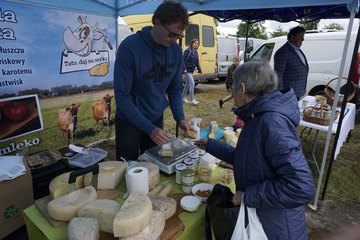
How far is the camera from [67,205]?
115cm

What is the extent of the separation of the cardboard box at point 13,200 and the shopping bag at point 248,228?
157 centimetres

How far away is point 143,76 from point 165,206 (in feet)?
3.21

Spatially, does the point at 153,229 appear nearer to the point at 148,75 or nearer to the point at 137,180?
the point at 137,180

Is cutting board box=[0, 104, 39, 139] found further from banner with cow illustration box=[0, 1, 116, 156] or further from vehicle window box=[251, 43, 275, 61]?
vehicle window box=[251, 43, 275, 61]

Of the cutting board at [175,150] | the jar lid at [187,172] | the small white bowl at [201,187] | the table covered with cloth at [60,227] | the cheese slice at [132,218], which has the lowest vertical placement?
the table covered with cloth at [60,227]

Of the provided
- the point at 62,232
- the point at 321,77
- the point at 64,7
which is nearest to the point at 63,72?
the point at 64,7

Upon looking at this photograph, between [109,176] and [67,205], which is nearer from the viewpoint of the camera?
[67,205]

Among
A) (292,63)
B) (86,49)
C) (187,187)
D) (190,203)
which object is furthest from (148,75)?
(292,63)

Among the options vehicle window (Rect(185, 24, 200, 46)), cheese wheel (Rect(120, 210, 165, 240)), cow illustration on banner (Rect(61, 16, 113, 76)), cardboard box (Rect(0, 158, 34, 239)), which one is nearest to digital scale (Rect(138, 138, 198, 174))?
cheese wheel (Rect(120, 210, 165, 240))

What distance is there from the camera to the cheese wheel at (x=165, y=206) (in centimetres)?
119

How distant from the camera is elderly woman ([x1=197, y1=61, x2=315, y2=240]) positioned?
1.01 m

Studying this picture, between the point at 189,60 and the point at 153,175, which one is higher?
the point at 189,60

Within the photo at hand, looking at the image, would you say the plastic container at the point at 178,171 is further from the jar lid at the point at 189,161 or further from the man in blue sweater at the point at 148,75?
the man in blue sweater at the point at 148,75

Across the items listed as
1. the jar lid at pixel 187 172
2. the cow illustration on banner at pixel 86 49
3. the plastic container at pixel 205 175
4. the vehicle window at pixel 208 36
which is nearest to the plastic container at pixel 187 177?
the jar lid at pixel 187 172
